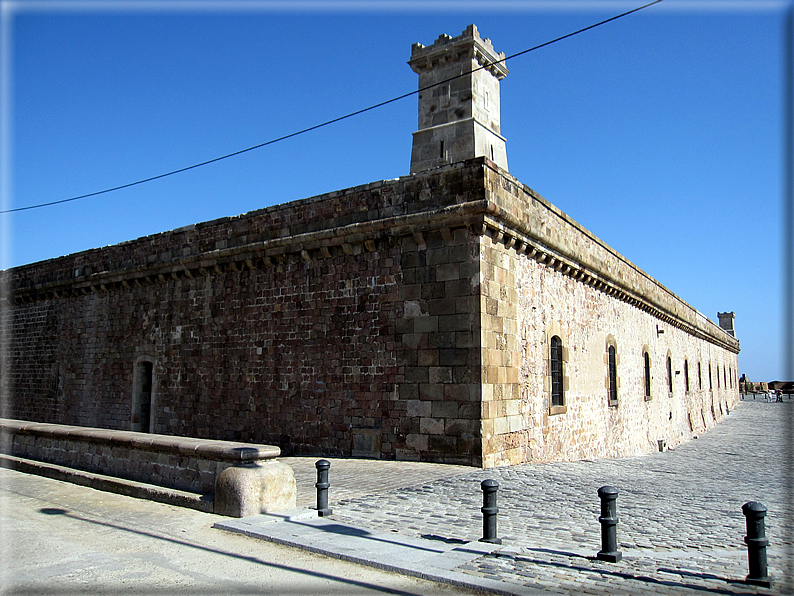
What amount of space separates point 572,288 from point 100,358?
13.5m

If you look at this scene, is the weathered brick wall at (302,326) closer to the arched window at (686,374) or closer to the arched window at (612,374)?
the arched window at (612,374)

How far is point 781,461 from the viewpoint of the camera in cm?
1399

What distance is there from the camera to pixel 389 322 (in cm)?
1153

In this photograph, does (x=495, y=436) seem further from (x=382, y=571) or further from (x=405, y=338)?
(x=382, y=571)

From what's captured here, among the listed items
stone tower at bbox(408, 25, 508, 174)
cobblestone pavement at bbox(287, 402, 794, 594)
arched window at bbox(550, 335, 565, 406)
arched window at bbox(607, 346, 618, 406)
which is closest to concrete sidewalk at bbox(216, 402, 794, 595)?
cobblestone pavement at bbox(287, 402, 794, 594)

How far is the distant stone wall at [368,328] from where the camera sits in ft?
35.2

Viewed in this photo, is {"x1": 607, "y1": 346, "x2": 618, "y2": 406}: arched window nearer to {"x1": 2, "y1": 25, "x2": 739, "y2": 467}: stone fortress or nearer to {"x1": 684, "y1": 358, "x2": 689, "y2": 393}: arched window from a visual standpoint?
{"x1": 2, "y1": 25, "x2": 739, "y2": 467}: stone fortress

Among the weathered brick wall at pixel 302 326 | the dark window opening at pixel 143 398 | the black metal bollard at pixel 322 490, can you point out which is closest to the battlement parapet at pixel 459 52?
the weathered brick wall at pixel 302 326

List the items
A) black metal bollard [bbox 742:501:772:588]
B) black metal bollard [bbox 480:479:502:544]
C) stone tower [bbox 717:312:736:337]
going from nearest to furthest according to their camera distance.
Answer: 1. black metal bollard [bbox 742:501:772:588]
2. black metal bollard [bbox 480:479:502:544]
3. stone tower [bbox 717:312:736:337]

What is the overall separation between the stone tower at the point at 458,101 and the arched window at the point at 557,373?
5336 mm

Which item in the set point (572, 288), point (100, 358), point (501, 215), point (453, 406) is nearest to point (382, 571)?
point (453, 406)

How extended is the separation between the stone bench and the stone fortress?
156 inches

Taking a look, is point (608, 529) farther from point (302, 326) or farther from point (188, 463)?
point (302, 326)

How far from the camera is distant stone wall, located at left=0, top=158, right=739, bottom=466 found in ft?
35.2
